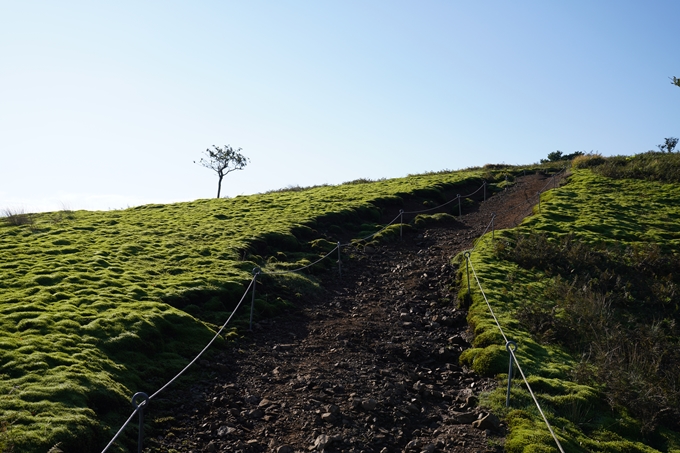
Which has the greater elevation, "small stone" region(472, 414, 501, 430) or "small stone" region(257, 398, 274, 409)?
"small stone" region(257, 398, 274, 409)

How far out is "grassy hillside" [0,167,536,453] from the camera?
945 centimetres

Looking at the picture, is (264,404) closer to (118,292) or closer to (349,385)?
(349,385)

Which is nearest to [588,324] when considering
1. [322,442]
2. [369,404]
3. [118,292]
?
[369,404]

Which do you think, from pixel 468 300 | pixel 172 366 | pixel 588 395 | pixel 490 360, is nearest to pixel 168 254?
pixel 172 366

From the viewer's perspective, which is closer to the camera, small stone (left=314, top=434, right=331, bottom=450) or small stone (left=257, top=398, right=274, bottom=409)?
small stone (left=314, top=434, right=331, bottom=450)

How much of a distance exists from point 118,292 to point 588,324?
14.0 m

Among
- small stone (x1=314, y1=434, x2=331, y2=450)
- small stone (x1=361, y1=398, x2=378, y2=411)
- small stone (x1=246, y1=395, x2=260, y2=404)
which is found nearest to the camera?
small stone (x1=314, y1=434, x2=331, y2=450)

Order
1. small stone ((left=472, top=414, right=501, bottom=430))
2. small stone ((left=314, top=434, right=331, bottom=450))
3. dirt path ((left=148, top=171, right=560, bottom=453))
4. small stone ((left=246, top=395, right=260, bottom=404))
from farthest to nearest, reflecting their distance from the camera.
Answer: small stone ((left=246, top=395, right=260, bottom=404)), small stone ((left=472, top=414, right=501, bottom=430)), dirt path ((left=148, top=171, right=560, bottom=453)), small stone ((left=314, top=434, right=331, bottom=450))

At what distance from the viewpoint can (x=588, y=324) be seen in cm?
1554

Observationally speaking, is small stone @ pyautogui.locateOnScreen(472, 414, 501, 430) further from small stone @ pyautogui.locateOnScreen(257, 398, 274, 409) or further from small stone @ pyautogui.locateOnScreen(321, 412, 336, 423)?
small stone @ pyautogui.locateOnScreen(257, 398, 274, 409)

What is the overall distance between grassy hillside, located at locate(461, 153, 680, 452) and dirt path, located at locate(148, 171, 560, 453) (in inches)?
35.1

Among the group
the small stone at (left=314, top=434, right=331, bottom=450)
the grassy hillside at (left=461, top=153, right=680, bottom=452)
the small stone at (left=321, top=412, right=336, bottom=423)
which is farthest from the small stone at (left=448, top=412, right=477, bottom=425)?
the small stone at (left=314, top=434, right=331, bottom=450)

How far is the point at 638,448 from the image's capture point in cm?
997

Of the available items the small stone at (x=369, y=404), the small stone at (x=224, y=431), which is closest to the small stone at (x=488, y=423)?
the small stone at (x=369, y=404)
